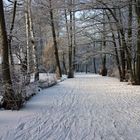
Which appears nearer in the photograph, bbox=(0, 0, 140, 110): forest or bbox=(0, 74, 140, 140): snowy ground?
bbox=(0, 74, 140, 140): snowy ground

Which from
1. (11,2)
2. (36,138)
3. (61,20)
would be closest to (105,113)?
(36,138)

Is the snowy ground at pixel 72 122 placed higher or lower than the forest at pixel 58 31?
lower

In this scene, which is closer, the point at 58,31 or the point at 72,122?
the point at 72,122

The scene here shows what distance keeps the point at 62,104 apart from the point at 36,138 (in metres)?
5.41

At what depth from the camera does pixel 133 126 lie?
28.1 ft

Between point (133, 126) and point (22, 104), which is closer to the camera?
point (133, 126)

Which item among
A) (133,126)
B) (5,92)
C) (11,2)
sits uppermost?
(11,2)

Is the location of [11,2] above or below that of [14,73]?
above

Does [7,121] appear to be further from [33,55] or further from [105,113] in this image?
[33,55]

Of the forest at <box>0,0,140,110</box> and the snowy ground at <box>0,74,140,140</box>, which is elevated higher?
the forest at <box>0,0,140,110</box>

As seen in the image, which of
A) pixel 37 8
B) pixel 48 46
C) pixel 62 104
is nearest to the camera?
pixel 62 104

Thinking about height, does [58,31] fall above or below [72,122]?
above

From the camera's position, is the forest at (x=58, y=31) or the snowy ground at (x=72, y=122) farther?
the forest at (x=58, y=31)

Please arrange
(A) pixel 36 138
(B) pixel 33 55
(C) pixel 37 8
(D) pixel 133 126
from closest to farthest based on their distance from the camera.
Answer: (A) pixel 36 138 < (D) pixel 133 126 < (B) pixel 33 55 < (C) pixel 37 8
